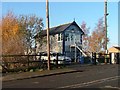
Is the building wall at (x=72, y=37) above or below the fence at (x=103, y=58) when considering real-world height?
above

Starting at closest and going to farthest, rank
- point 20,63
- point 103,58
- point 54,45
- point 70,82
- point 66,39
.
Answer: point 70,82 < point 20,63 < point 103,58 < point 66,39 < point 54,45

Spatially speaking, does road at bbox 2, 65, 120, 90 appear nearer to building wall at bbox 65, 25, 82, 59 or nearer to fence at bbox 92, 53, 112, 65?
fence at bbox 92, 53, 112, 65

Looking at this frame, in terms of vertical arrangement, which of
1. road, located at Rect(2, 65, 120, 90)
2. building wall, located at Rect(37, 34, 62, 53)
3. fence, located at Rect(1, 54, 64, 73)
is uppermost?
building wall, located at Rect(37, 34, 62, 53)

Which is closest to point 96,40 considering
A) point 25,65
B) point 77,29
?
point 77,29

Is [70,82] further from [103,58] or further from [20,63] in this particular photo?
[103,58]

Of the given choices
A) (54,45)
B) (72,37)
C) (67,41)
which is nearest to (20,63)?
(67,41)

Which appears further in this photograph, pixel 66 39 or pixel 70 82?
pixel 66 39

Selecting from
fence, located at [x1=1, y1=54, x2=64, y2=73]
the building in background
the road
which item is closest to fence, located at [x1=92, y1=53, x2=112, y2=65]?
fence, located at [x1=1, y1=54, x2=64, y2=73]

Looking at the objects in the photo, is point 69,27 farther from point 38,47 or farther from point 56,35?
point 38,47

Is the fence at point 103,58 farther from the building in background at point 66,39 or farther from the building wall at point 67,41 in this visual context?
the building wall at point 67,41

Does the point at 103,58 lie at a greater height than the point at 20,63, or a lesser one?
greater

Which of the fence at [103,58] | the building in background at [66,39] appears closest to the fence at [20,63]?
the fence at [103,58]

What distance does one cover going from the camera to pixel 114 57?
37.7 m

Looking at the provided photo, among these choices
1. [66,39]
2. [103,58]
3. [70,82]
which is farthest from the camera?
[66,39]
